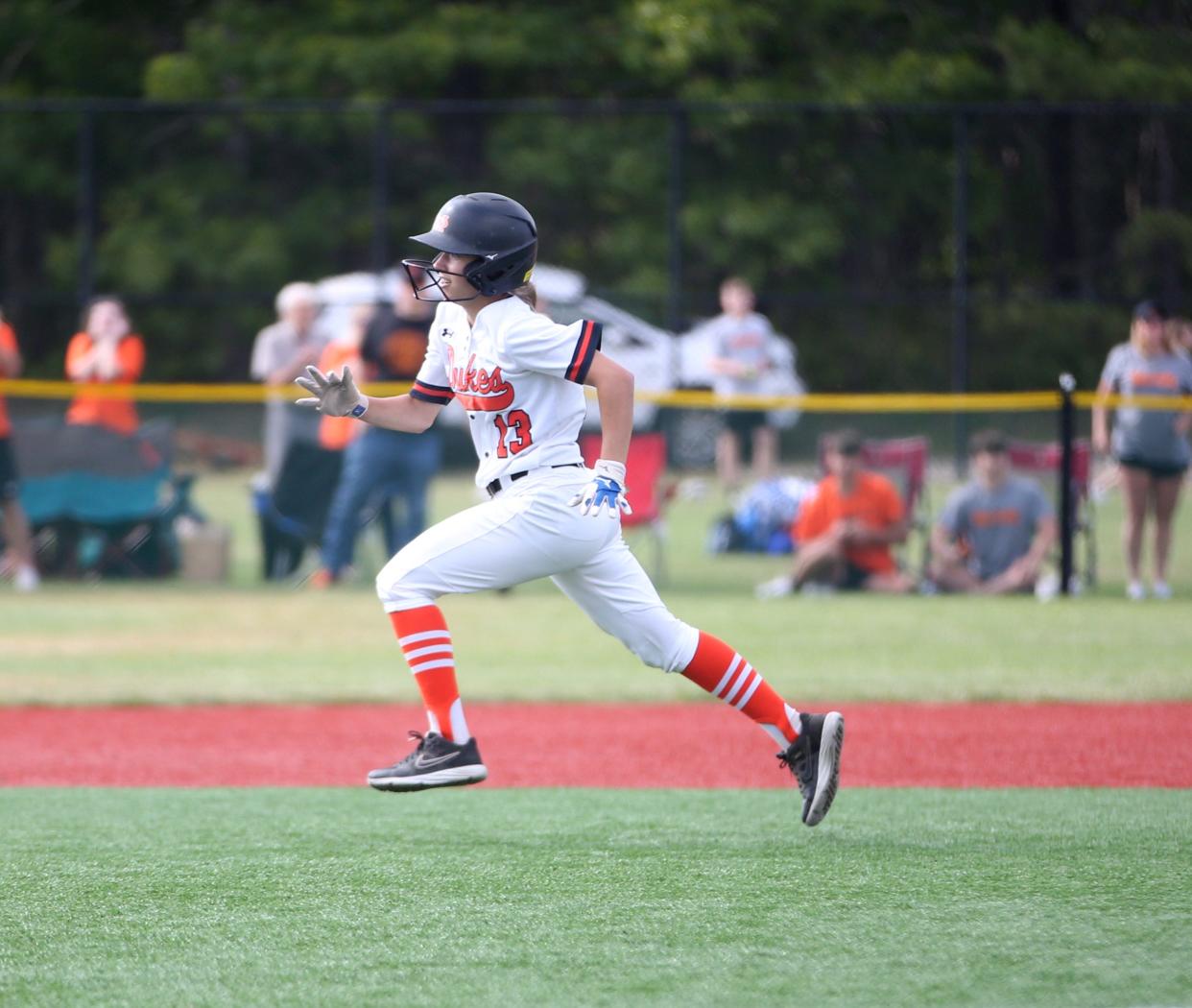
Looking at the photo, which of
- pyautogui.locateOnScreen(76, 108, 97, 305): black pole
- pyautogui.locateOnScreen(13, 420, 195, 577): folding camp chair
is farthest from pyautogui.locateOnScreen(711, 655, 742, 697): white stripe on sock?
pyautogui.locateOnScreen(76, 108, 97, 305): black pole

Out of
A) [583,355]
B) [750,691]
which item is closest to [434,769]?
[750,691]

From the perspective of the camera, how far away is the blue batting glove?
17.7ft

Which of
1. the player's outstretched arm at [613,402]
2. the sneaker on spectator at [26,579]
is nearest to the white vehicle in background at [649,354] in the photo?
the sneaker on spectator at [26,579]

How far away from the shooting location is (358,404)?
586 centimetres

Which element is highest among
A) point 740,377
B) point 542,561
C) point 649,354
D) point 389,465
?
point 649,354

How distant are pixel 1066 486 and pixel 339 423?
5.44 m

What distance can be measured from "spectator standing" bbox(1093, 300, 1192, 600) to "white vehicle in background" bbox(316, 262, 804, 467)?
3.48 m

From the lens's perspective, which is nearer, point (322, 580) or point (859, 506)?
point (859, 506)

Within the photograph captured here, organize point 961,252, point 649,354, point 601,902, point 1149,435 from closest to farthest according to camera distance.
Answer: point 601,902 < point 1149,435 < point 961,252 < point 649,354

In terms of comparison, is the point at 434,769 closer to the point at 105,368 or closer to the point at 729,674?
the point at 729,674

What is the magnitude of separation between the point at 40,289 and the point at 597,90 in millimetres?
9357

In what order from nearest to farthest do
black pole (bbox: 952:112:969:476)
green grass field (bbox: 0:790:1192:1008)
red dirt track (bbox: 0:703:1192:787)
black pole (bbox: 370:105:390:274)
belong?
green grass field (bbox: 0:790:1192:1008)
red dirt track (bbox: 0:703:1192:787)
black pole (bbox: 370:105:390:274)
black pole (bbox: 952:112:969:476)

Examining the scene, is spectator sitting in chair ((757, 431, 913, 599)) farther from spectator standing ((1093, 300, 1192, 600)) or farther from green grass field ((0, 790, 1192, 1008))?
green grass field ((0, 790, 1192, 1008))

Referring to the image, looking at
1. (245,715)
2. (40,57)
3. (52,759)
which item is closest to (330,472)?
(245,715)
